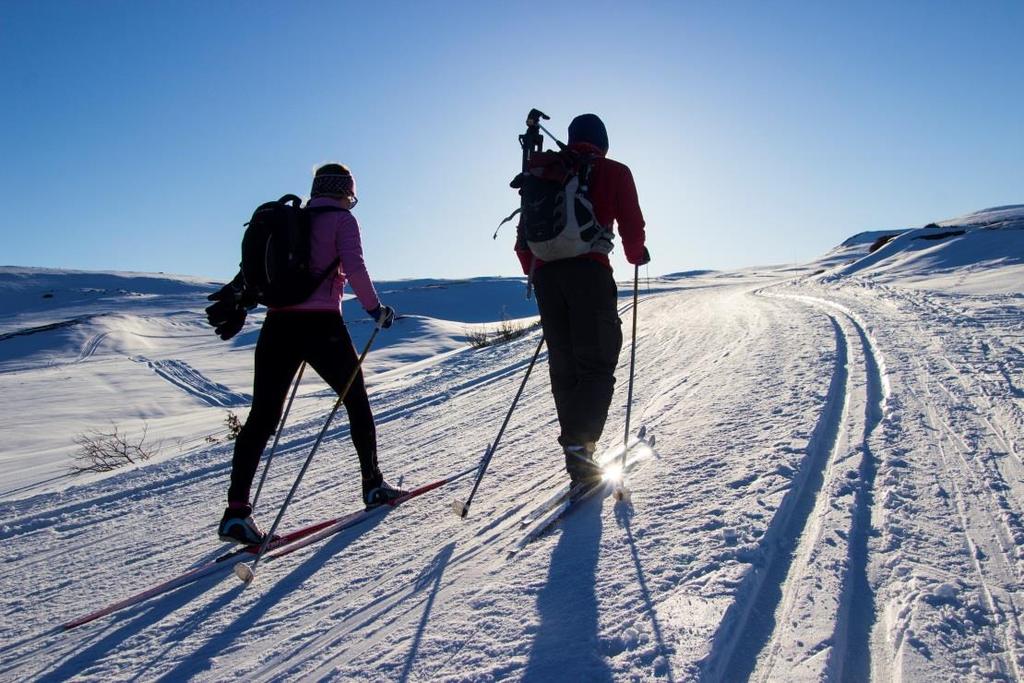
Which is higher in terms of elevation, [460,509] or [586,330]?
[586,330]

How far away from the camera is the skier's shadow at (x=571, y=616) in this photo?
5.22 feet

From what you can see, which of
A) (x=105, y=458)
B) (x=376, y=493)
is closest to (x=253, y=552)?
(x=376, y=493)

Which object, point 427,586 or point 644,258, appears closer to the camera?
point 427,586

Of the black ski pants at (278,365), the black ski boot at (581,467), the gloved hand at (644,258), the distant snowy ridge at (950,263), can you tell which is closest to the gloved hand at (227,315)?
the black ski pants at (278,365)

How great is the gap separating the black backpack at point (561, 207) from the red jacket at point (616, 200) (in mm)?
47

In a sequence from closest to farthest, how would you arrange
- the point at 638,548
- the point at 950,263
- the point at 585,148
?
the point at 638,548 → the point at 585,148 → the point at 950,263

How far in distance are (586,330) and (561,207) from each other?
2.02 ft

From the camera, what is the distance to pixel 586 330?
117 inches

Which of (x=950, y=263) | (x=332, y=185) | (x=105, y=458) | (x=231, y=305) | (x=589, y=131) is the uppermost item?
(x=589, y=131)

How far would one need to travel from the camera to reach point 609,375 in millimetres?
3041

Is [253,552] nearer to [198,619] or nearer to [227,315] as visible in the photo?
[198,619]

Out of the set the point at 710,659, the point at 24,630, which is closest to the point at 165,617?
the point at 24,630

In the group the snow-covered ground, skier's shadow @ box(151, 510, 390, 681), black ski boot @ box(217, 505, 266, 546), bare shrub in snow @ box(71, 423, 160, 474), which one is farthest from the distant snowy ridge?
bare shrub in snow @ box(71, 423, 160, 474)

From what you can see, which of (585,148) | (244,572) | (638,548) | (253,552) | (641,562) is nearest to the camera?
(641,562)
